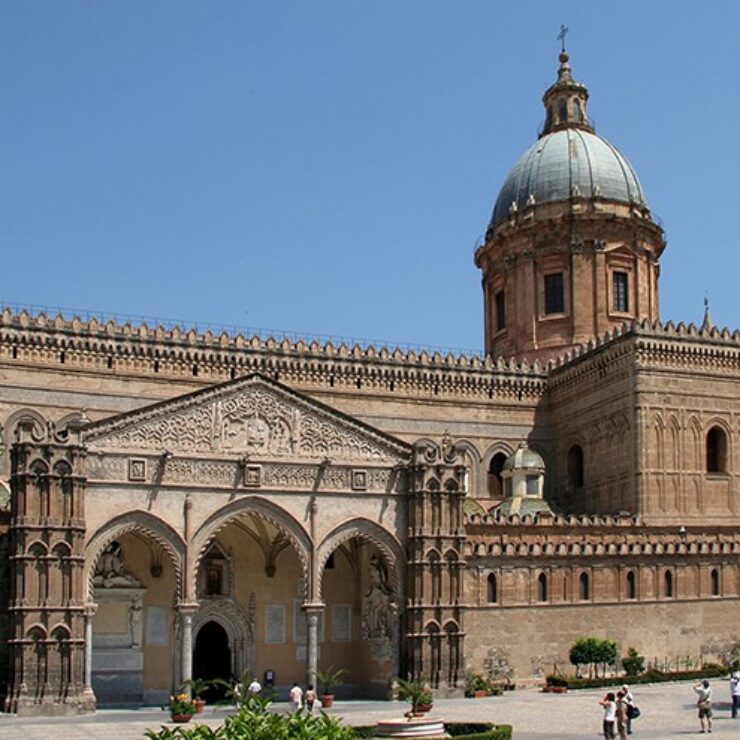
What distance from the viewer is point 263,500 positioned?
37.5 m

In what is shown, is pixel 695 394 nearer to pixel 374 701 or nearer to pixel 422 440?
pixel 422 440

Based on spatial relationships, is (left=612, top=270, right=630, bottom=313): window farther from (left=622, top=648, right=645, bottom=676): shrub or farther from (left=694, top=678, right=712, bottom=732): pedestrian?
(left=694, top=678, right=712, bottom=732): pedestrian

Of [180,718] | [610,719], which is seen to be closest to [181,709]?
[180,718]

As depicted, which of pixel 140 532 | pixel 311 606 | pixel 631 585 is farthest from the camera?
pixel 631 585

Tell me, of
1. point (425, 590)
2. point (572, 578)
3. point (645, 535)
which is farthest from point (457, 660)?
point (645, 535)

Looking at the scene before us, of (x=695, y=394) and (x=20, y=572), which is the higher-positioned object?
(x=695, y=394)

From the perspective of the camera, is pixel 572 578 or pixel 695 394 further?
pixel 695 394

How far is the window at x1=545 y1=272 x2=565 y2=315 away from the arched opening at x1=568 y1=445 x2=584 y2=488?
24.1 feet

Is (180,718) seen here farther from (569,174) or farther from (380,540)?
(569,174)

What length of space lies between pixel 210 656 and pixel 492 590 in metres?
8.74

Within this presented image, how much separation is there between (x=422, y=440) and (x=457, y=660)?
13.2 m

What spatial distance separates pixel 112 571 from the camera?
38.1m

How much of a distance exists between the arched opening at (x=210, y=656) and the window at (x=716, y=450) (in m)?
19.7

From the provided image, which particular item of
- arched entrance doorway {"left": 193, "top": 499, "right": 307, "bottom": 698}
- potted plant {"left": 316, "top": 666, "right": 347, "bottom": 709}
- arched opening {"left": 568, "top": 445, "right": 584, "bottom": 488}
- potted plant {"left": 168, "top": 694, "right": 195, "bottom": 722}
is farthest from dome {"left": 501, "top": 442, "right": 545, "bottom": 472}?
potted plant {"left": 168, "top": 694, "right": 195, "bottom": 722}
